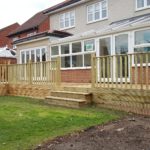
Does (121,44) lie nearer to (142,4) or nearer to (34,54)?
(142,4)

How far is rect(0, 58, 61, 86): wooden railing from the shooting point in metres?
13.3

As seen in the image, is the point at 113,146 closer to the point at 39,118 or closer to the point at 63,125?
the point at 63,125

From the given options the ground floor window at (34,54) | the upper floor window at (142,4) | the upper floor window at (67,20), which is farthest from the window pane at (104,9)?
the ground floor window at (34,54)

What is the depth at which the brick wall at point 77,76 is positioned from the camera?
16264 mm

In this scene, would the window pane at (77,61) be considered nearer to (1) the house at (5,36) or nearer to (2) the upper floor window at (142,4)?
(2) the upper floor window at (142,4)

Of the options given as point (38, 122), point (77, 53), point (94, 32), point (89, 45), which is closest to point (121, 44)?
point (94, 32)

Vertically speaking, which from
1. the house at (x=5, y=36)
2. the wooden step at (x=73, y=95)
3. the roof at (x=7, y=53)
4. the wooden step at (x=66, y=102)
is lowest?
the wooden step at (x=66, y=102)

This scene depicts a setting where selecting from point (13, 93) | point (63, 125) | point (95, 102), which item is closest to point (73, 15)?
point (13, 93)

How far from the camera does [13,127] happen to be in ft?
25.0

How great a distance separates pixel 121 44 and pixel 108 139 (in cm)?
843

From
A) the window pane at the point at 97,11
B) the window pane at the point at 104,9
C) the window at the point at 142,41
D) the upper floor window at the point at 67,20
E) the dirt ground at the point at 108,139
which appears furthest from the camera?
the upper floor window at the point at 67,20

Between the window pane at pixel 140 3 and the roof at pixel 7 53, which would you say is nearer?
the window pane at pixel 140 3

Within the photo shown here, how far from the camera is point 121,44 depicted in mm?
14125

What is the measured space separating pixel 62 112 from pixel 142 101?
259 centimetres
